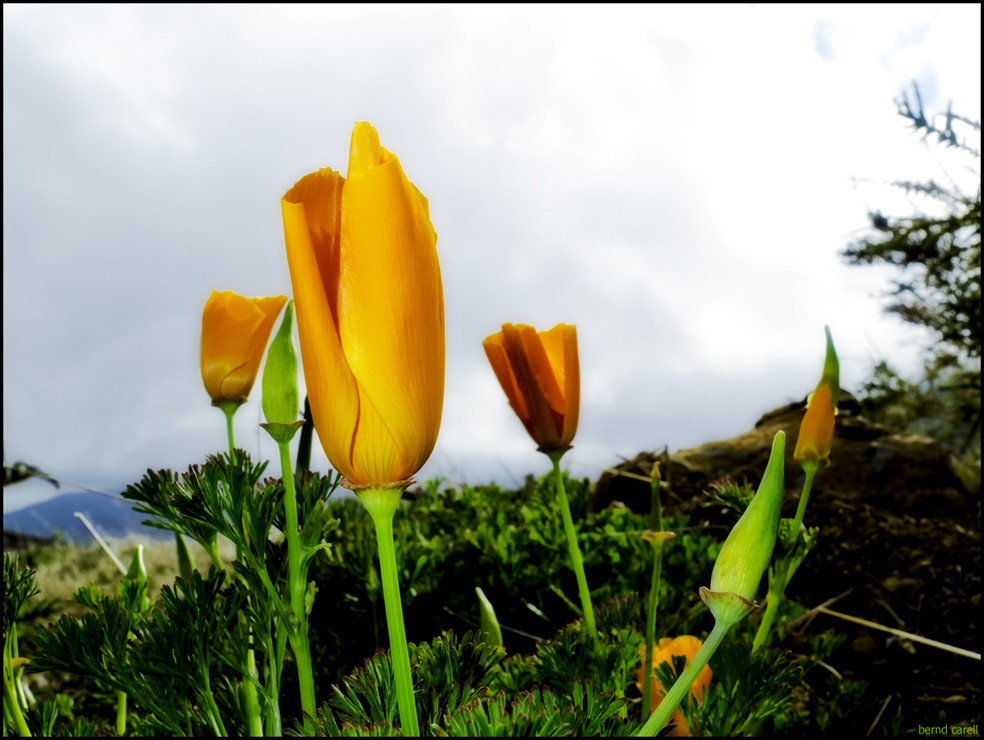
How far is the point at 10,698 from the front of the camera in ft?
3.53

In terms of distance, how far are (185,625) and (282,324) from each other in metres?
0.37

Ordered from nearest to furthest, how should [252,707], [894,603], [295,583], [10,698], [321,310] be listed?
[321,310] → [295,583] → [252,707] → [10,698] → [894,603]

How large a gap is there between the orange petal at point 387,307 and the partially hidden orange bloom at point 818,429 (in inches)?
26.6

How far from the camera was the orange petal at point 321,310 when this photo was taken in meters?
0.50

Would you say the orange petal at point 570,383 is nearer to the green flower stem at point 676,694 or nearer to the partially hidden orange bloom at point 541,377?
the partially hidden orange bloom at point 541,377

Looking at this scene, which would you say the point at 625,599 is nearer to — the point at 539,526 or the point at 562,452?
the point at 562,452

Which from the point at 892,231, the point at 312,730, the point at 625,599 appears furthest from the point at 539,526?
the point at 892,231

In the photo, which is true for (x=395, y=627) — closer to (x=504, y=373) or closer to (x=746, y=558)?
(x=746, y=558)

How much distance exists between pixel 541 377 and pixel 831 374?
0.43 metres

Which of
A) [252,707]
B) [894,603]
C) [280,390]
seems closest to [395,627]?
[280,390]

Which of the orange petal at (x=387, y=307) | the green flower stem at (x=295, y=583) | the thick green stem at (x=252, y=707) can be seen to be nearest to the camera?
the orange petal at (x=387, y=307)

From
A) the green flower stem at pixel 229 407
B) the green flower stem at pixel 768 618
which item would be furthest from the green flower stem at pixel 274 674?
the green flower stem at pixel 768 618

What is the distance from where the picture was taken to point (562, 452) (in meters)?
1.06

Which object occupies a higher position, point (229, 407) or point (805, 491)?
point (229, 407)
